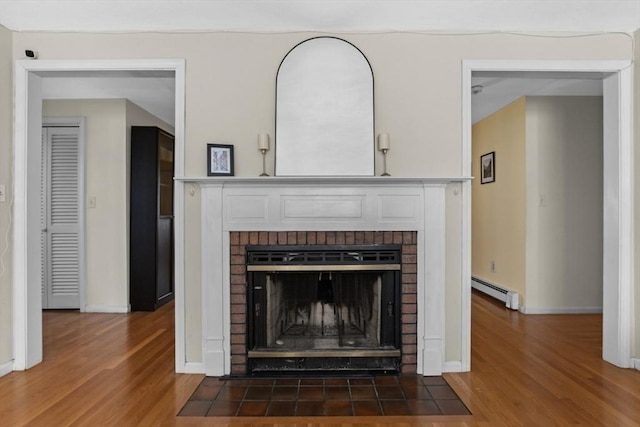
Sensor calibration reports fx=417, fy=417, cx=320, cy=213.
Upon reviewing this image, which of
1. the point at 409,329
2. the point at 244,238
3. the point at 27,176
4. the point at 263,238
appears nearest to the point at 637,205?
the point at 409,329

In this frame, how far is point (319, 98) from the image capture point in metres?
2.81

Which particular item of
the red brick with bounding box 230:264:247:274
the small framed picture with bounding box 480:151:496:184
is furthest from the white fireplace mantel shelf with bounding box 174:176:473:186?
the small framed picture with bounding box 480:151:496:184

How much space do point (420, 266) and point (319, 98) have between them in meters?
1.32

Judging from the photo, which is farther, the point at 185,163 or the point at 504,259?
the point at 504,259

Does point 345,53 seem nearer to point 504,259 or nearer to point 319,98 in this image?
point 319,98

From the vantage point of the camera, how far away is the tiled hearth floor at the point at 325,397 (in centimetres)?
224

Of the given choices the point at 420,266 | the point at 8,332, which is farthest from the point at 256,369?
the point at 8,332

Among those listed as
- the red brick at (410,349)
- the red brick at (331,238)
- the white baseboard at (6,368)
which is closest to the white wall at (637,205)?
the red brick at (410,349)

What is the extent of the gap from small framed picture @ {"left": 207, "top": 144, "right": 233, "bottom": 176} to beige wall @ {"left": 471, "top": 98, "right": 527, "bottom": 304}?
330 cm

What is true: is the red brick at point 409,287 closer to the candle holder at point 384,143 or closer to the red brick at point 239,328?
the candle holder at point 384,143

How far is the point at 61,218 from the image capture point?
4.55 m

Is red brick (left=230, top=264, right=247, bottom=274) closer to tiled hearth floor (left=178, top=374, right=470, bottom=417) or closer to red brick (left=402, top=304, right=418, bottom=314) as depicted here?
tiled hearth floor (left=178, top=374, right=470, bottom=417)

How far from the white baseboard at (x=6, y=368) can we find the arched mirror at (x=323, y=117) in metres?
2.20

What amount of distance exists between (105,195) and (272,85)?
8.89ft
